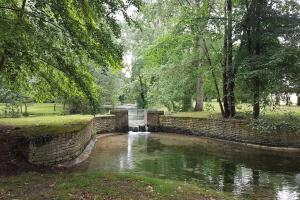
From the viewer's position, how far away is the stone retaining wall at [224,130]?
17.0m

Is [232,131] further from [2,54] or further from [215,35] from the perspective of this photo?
[2,54]

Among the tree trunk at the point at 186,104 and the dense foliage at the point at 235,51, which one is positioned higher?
the dense foliage at the point at 235,51

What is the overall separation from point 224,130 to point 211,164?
20.9 feet

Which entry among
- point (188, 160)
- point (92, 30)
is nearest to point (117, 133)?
point (188, 160)

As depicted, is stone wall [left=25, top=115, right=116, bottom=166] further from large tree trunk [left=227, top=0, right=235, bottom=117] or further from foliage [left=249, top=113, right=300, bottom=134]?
large tree trunk [left=227, top=0, right=235, bottom=117]

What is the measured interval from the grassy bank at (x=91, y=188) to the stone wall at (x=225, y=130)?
32.3 ft

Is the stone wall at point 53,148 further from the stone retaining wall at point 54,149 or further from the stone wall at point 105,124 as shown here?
the stone wall at point 105,124

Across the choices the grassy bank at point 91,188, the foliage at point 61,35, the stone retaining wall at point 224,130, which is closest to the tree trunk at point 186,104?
the stone retaining wall at point 224,130

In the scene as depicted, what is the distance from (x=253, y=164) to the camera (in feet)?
44.8

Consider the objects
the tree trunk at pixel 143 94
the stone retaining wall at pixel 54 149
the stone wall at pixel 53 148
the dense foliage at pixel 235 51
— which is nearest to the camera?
the stone wall at pixel 53 148

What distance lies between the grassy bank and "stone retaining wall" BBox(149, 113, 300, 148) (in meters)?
9.84

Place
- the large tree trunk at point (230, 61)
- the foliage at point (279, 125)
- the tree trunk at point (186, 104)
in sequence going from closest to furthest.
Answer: the foliage at point (279, 125), the large tree trunk at point (230, 61), the tree trunk at point (186, 104)

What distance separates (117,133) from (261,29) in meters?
10.7

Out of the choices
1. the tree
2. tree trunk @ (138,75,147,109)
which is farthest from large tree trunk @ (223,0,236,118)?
tree trunk @ (138,75,147,109)
